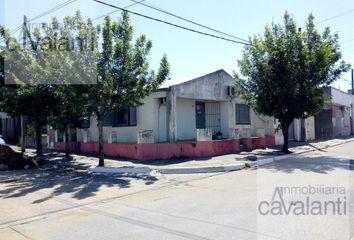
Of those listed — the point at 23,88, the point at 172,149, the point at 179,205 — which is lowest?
the point at 179,205

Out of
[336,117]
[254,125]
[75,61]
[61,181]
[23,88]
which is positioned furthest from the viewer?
[336,117]

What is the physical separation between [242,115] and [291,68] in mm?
→ 5366

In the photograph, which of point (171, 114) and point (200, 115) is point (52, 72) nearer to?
point (171, 114)

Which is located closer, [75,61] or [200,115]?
[75,61]

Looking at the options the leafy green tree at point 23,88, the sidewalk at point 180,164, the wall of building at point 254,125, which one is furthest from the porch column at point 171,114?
the wall of building at point 254,125

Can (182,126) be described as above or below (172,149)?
above

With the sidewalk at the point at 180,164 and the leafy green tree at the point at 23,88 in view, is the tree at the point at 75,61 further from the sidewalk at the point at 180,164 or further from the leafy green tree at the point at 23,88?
the sidewalk at the point at 180,164

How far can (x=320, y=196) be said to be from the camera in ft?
25.3

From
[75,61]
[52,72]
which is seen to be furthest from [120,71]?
[52,72]

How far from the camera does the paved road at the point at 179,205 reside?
5.61 metres

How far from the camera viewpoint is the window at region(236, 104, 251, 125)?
20.8 m

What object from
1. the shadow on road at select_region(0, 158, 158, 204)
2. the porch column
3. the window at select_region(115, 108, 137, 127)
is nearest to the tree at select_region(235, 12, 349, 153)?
the porch column

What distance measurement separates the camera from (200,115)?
19141mm

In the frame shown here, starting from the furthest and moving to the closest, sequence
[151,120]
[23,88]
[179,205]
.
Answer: [151,120] → [23,88] → [179,205]
